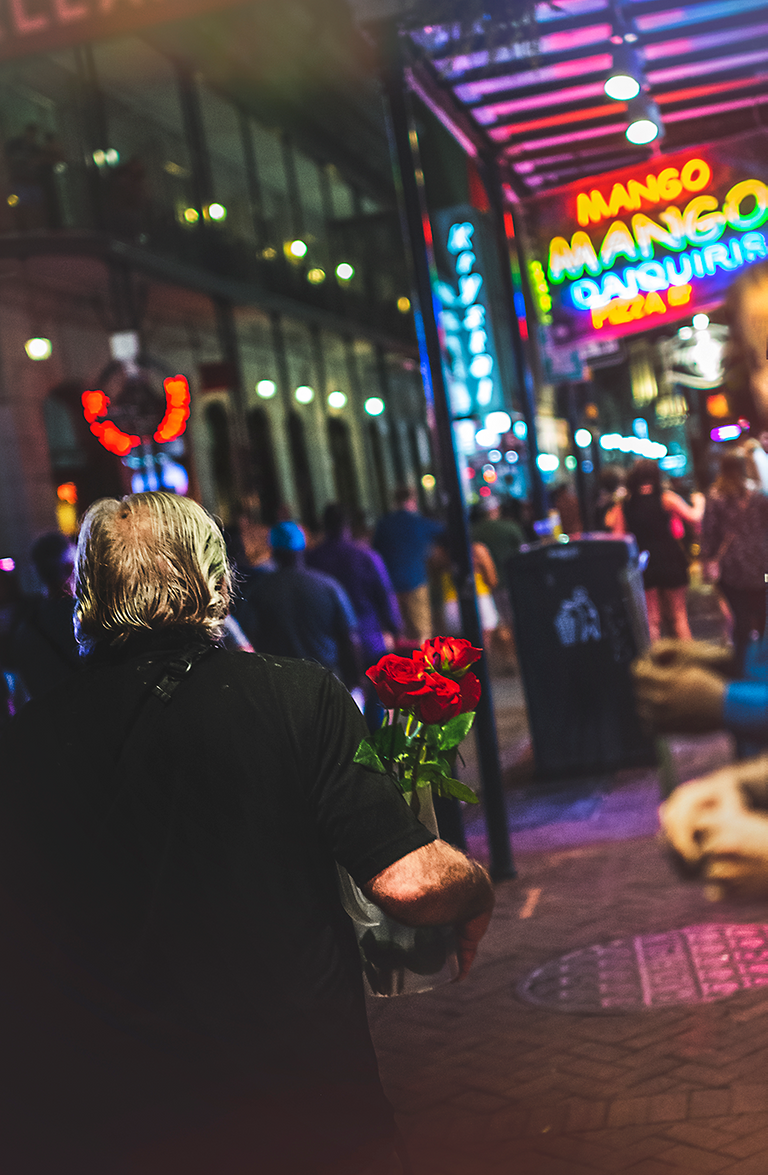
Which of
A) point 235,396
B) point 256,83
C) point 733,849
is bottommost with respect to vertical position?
point 733,849

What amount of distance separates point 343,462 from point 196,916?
34.0 m

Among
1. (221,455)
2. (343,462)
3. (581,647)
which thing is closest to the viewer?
(581,647)

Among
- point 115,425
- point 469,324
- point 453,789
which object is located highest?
point 469,324

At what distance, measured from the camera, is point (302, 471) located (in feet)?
105

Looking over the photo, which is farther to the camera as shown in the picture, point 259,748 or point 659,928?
point 659,928

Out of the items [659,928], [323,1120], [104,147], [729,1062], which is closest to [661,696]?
[323,1120]

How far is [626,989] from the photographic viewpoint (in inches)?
181

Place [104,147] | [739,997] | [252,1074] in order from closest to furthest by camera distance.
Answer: [252,1074], [739,997], [104,147]

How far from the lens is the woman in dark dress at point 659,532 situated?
10695mm

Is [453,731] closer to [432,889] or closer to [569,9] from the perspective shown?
[432,889]

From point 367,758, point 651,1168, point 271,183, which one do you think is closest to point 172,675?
point 367,758

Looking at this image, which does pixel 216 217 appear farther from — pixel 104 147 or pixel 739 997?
pixel 739 997

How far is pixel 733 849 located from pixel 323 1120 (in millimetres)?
747

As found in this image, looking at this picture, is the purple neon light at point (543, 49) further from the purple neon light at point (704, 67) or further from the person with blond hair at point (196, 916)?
the person with blond hair at point (196, 916)
